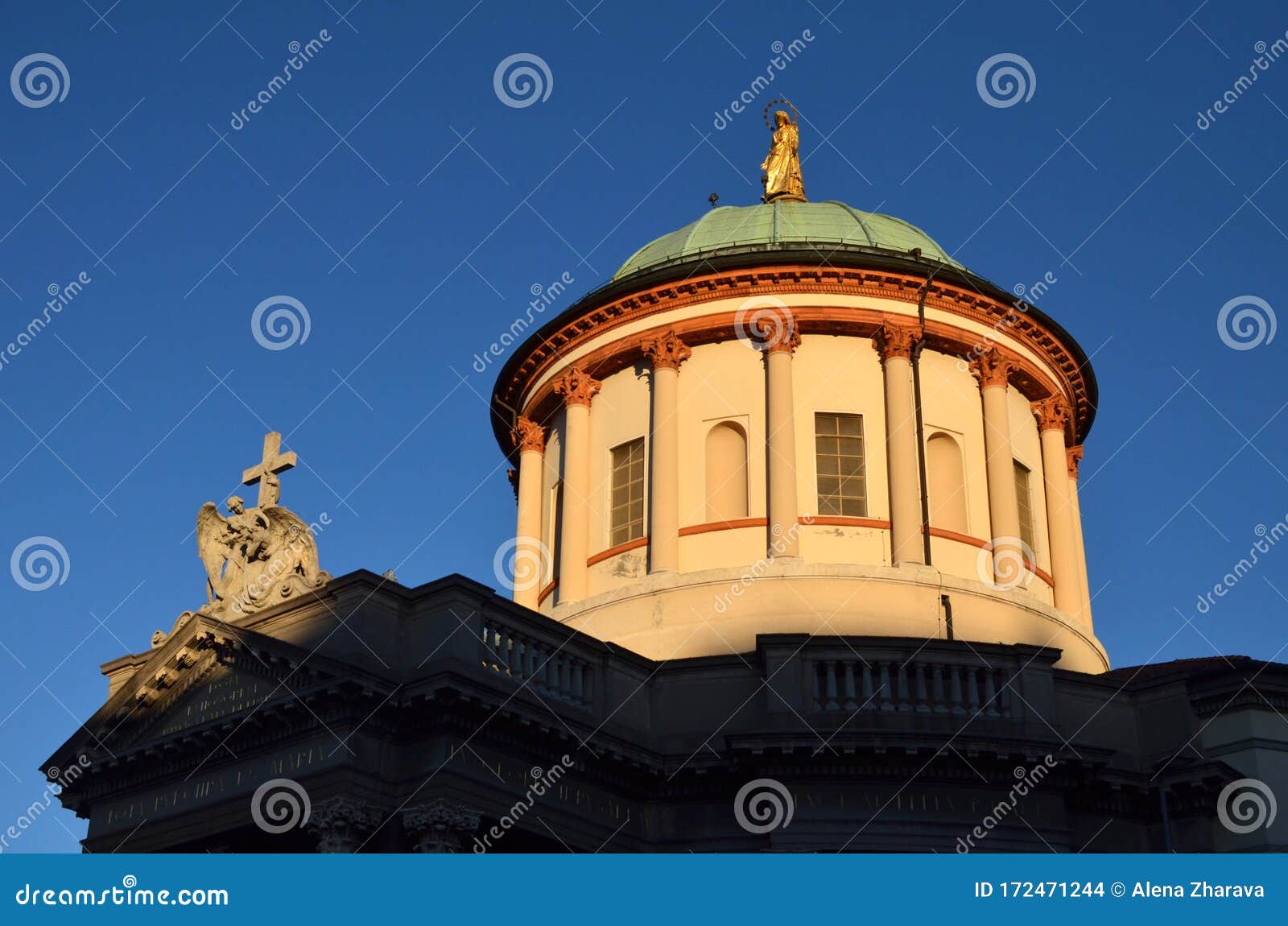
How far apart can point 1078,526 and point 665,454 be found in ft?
28.1

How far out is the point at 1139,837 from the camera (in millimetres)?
23484

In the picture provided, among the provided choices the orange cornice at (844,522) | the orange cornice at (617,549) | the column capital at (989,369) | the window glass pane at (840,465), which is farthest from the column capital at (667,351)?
the column capital at (989,369)

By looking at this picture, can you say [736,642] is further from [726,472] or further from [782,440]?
[782,440]

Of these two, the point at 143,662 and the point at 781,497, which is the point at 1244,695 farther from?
the point at 143,662

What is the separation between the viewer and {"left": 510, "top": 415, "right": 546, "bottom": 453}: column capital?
3183cm

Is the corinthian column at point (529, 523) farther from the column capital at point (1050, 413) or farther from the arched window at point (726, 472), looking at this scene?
the column capital at point (1050, 413)

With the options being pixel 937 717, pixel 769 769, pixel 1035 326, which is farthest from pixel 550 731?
pixel 1035 326

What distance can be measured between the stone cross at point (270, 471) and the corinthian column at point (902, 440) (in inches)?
390

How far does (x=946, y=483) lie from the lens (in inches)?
1143

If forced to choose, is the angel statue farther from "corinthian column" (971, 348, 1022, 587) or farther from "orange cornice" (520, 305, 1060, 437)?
"corinthian column" (971, 348, 1022, 587)

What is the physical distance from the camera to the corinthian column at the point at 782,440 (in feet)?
89.2

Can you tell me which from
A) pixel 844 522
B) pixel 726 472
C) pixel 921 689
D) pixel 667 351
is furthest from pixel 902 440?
pixel 921 689

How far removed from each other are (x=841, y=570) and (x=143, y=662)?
1083 cm

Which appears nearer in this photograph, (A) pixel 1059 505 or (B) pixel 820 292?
(B) pixel 820 292
